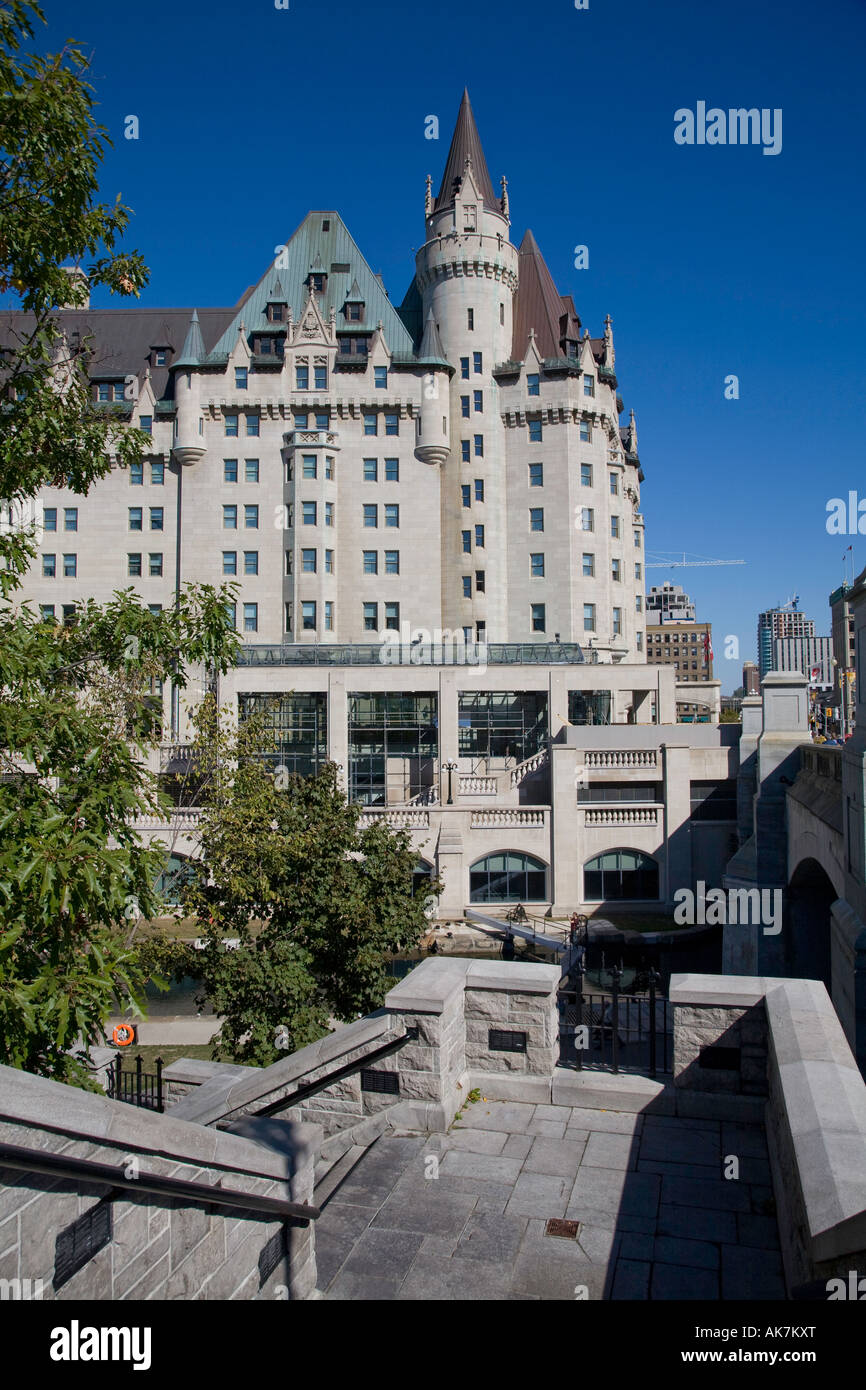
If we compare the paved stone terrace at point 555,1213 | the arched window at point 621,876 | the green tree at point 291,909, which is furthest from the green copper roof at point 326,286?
the paved stone terrace at point 555,1213

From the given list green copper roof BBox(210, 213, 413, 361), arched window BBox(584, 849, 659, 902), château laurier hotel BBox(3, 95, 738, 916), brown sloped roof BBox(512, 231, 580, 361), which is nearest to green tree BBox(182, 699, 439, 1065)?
arched window BBox(584, 849, 659, 902)

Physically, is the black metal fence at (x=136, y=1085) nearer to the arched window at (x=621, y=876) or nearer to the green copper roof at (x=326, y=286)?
the arched window at (x=621, y=876)

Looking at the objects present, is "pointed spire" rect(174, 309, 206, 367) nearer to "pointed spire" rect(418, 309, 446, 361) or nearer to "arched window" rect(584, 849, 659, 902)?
"pointed spire" rect(418, 309, 446, 361)

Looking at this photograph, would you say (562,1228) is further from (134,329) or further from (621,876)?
(134,329)

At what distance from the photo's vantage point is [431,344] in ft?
185

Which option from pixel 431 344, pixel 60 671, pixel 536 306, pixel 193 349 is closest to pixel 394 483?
pixel 431 344

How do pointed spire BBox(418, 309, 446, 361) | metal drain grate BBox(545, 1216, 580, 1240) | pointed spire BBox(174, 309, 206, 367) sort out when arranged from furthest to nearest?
pointed spire BBox(418, 309, 446, 361)
pointed spire BBox(174, 309, 206, 367)
metal drain grate BBox(545, 1216, 580, 1240)

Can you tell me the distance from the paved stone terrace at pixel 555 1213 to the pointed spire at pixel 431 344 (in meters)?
53.6

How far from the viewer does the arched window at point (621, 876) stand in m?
42.4

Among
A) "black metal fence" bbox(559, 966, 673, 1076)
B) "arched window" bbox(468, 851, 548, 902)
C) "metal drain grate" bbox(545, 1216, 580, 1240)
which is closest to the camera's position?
"metal drain grate" bbox(545, 1216, 580, 1240)

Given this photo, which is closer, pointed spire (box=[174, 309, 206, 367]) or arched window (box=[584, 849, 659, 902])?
arched window (box=[584, 849, 659, 902])

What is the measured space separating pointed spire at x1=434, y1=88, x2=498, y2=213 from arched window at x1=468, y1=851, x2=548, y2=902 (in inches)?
1650

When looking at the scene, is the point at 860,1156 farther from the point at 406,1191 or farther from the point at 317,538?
the point at 317,538

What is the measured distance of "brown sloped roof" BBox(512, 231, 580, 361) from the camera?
5908 centimetres
